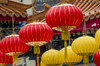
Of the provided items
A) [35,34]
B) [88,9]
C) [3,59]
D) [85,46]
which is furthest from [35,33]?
[88,9]

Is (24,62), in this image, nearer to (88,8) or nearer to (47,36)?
(88,8)

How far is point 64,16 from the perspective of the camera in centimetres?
604

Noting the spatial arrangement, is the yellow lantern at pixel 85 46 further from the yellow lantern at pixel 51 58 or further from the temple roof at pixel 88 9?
the temple roof at pixel 88 9

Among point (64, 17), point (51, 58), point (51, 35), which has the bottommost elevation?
point (51, 58)

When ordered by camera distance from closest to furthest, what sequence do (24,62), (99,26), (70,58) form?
(70,58) → (99,26) → (24,62)

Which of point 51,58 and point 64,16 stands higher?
point 64,16

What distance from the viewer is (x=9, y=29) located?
10.8 m

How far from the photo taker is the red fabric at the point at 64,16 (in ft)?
19.9

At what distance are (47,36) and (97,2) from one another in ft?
11.8

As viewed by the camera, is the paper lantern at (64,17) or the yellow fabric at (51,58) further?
the yellow fabric at (51,58)

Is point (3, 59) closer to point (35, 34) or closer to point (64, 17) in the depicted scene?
point (35, 34)

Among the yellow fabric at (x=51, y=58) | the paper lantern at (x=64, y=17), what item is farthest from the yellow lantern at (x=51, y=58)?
the paper lantern at (x=64, y=17)

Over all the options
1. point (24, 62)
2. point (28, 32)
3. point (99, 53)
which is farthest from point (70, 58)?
point (24, 62)

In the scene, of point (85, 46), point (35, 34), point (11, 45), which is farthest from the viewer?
point (11, 45)
